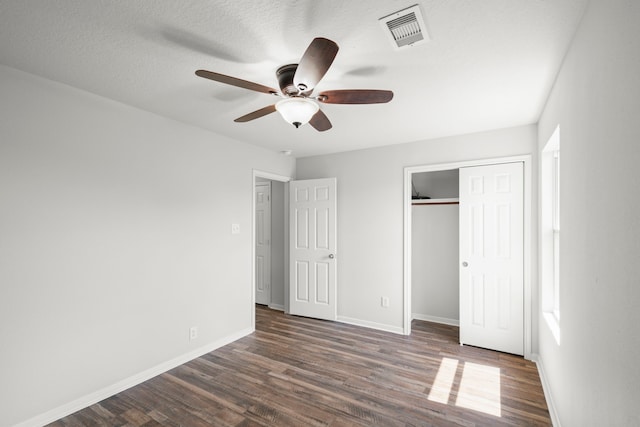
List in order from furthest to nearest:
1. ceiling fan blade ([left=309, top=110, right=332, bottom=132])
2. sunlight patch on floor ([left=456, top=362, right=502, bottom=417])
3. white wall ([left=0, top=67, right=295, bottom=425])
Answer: sunlight patch on floor ([left=456, top=362, right=502, bottom=417]), ceiling fan blade ([left=309, top=110, right=332, bottom=132]), white wall ([left=0, top=67, right=295, bottom=425])

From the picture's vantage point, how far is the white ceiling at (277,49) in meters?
1.54

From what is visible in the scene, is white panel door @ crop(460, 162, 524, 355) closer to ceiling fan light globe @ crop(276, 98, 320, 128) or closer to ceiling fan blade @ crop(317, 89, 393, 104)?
ceiling fan blade @ crop(317, 89, 393, 104)

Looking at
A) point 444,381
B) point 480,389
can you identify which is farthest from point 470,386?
point 444,381

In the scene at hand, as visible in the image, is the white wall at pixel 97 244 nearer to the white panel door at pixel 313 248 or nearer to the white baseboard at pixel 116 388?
the white baseboard at pixel 116 388

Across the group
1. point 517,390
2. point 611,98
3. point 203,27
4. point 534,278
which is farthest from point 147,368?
point 534,278

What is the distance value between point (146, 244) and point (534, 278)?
385cm

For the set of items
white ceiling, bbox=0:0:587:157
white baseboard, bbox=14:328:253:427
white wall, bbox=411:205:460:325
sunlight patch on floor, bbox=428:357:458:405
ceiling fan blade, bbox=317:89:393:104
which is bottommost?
sunlight patch on floor, bbox=428:357:458:405

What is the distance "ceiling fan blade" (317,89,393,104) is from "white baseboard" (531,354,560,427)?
2.39 m

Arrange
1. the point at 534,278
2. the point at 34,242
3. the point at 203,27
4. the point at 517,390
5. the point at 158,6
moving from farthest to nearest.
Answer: the point at 534,278
the point at 517,390
the point at 34,242
the point at 203,27
the point at 158,6

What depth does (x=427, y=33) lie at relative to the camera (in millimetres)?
1712

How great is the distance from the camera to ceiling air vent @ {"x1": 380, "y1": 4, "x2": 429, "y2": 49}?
155cm

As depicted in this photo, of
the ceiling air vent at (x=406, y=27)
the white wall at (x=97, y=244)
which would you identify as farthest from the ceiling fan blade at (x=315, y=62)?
the white wall at (x=97, y=244)

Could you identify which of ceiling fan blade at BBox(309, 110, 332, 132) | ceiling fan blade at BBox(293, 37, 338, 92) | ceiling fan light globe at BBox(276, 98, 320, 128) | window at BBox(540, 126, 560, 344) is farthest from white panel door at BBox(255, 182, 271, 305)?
window at BBox(540, 126, 560, 344)

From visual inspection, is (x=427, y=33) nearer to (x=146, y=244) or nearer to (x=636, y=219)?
(x=636, y=219)
